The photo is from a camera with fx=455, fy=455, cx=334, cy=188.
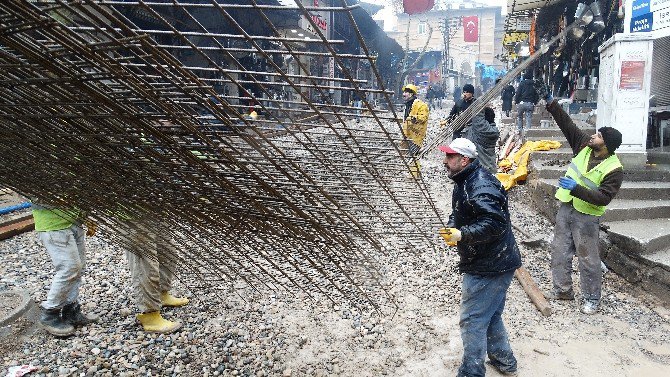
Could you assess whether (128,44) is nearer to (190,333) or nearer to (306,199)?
(306,199)

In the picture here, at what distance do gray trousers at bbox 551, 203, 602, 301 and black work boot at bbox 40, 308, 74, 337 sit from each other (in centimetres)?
523

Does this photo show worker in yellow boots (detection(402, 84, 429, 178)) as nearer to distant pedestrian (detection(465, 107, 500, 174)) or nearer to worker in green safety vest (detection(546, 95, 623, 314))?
distant pedestrian (detection(465, 107, 500, 174))

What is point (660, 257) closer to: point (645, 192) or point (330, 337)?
point (645, 192)

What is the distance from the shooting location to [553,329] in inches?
182

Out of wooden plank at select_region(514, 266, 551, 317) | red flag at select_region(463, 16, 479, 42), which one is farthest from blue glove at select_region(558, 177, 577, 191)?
red flag at select_region(463, 16, 479, 42)

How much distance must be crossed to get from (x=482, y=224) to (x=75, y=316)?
3.97 meters

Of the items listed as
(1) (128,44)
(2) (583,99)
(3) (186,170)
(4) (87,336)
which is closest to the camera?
(1) (128,44)

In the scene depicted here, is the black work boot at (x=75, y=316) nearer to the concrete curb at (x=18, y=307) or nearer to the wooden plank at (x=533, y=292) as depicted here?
the concrete curb at (x=18, y=307)

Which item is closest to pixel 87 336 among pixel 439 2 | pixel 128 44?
pixel 128 44

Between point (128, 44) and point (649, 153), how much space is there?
29.9ft

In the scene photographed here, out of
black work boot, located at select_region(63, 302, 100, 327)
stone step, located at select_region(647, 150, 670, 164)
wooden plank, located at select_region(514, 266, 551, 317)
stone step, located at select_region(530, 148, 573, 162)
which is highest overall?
stone step, located at select_region(647, 150, 670, 164)

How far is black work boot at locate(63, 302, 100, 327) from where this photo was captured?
4.45 metres

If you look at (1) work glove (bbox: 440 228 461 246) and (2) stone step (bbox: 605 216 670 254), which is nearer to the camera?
(1) work glove (bbox: 440 228 461 246)

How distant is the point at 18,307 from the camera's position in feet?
15.2
